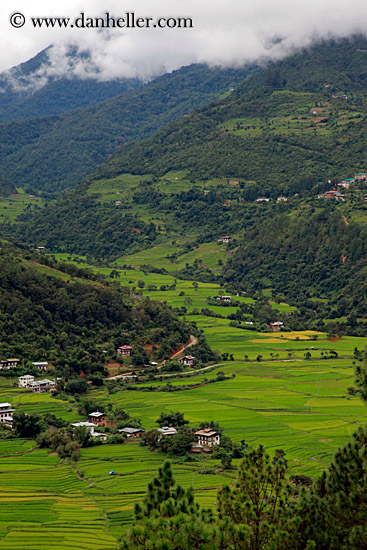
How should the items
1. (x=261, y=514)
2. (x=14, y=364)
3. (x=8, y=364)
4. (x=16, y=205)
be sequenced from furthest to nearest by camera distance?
1. (x=16, y=205)
2. (x=14, y=364)
3. (x=8, y=364)
4. (x=261, y=514)

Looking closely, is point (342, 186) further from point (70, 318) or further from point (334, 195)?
point (70, 318)

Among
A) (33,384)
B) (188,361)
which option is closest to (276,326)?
(188,361)

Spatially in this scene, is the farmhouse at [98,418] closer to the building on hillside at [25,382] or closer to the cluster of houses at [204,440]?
the cluster of houses at [204,440]

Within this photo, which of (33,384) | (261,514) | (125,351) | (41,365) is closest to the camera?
(261,514)

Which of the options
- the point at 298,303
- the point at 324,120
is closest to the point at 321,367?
the point at 298,303

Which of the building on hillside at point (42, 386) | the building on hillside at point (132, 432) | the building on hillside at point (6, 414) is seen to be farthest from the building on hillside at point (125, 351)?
the building on hillside at point (132, 432)

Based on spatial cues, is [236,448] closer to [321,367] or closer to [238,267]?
[321,367]
